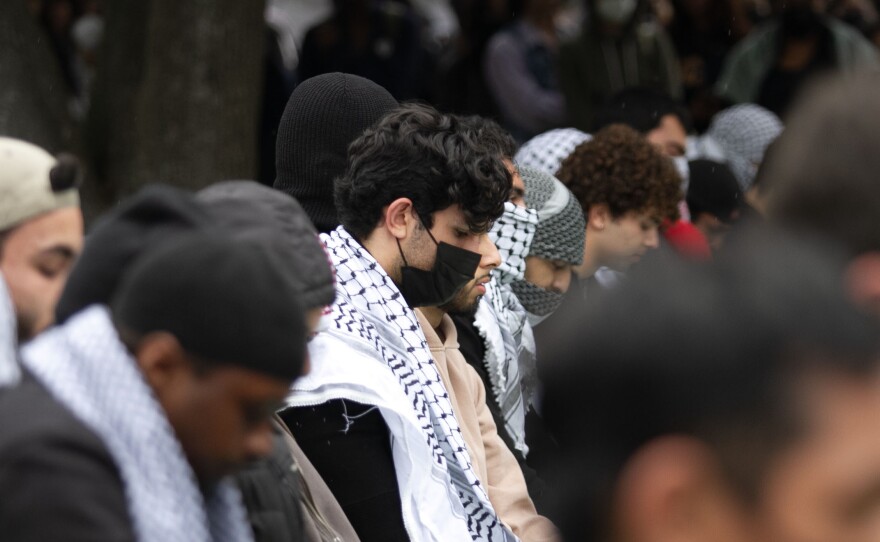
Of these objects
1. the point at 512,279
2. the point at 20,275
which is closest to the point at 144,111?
the point at 512,279

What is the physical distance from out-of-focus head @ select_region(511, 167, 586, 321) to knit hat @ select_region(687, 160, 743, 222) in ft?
5.30

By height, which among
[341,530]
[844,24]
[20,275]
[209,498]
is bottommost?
[844,24]

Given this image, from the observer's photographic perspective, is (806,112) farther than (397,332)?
No

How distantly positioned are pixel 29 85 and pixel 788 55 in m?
5.07

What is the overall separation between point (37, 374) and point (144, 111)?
4.86 meters

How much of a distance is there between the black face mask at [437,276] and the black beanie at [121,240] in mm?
1603

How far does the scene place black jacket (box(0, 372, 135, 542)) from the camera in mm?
1672

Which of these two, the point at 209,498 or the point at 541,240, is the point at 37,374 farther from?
the point at 541,240

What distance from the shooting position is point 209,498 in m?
1.95

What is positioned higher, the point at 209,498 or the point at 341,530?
the point at 209,498

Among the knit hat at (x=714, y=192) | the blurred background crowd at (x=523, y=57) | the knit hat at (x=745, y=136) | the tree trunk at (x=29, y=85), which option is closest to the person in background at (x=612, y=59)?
the blurred background crowd at (x=523, y=57)

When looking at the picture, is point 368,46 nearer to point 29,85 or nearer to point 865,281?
point 29,85

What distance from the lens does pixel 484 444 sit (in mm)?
3932

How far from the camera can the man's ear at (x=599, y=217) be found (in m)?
5.39
